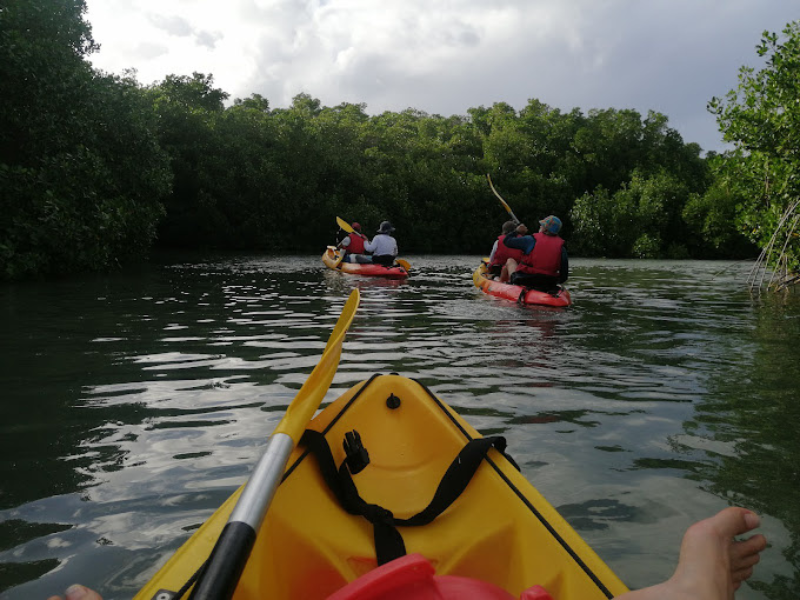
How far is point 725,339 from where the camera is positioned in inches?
263

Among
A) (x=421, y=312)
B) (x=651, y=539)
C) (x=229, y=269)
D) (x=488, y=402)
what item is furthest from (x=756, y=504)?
(x=229, y=269)

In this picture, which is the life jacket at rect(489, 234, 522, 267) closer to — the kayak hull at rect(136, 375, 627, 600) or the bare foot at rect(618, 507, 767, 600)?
the kayak hull at rect(136, 375, 627, 600)

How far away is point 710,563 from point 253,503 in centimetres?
109

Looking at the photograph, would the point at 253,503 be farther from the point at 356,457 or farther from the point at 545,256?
the point at 545,256

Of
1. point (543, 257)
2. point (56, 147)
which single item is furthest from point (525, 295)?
point (56, 147)

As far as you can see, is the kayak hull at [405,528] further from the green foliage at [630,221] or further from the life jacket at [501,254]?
the green foliage at [630,221]

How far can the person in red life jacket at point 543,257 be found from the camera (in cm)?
919

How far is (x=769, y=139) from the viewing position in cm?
1188

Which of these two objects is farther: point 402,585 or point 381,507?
point 381,507

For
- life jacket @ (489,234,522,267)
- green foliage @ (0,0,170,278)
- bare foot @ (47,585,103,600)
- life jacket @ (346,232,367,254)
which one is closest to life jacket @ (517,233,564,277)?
life jacket @ (489,234,522,267)

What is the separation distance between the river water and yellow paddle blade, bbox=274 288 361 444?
0.74 m

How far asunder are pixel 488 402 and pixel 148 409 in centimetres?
216

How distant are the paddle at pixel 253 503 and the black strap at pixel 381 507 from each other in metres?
0.18

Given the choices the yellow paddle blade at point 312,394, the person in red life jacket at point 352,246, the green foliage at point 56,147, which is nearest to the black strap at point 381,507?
the yellow paddle blade at point 312,394
